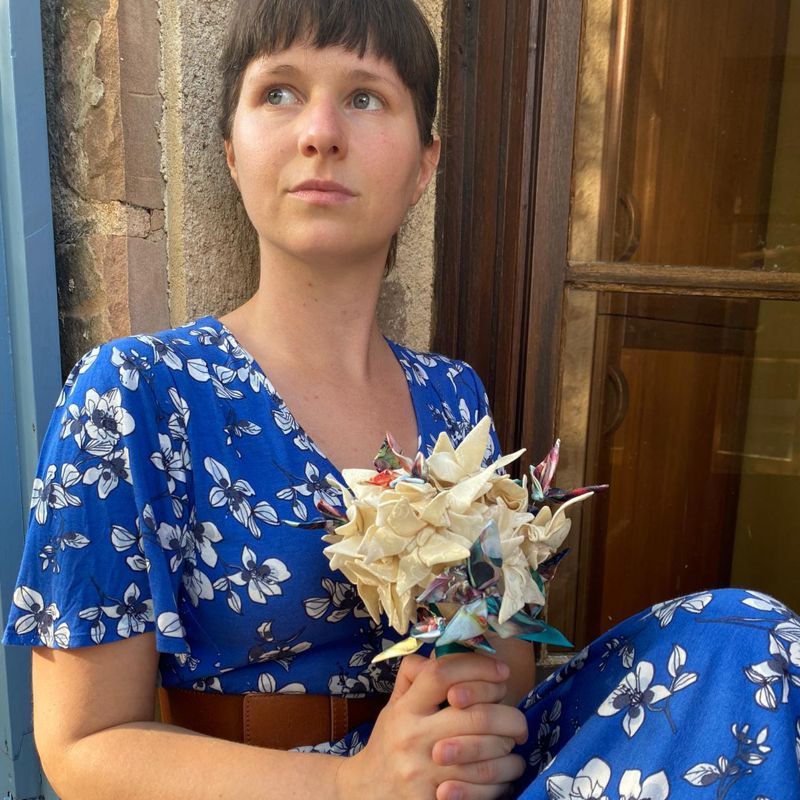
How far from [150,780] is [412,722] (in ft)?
0.99

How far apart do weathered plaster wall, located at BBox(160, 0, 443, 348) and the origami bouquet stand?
0.65 meters

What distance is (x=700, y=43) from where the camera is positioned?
1.45 m

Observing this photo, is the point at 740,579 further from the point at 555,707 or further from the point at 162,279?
the point at 162,279

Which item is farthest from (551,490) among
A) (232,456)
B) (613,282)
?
(613,282)

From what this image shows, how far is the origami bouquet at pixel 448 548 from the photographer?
2.27ft

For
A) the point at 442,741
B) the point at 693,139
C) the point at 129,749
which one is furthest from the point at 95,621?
the point at 693,139

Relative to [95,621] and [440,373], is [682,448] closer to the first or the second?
[440,373]

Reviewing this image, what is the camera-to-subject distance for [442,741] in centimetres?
79

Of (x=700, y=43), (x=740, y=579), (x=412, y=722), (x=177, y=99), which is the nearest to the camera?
(x=412, y=722)

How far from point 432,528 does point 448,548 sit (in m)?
0.03

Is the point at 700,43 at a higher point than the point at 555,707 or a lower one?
higher

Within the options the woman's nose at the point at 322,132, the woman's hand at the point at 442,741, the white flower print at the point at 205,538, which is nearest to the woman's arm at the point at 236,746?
the woman's hand at the point at 442,741

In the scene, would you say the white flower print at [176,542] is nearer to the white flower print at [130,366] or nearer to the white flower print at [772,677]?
the white flower print at [130,366]

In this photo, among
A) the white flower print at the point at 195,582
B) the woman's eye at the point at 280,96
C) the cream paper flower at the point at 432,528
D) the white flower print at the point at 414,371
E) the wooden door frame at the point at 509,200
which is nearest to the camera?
the cream paper flower at the point at 432,528
